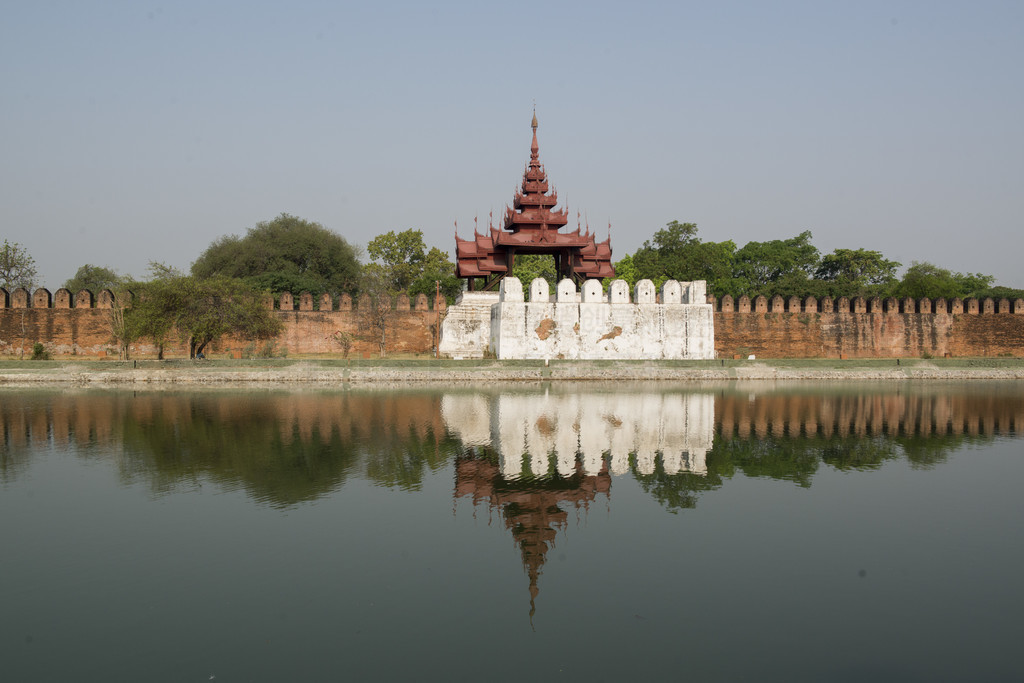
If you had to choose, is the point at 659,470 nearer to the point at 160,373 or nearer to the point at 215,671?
the point at 215,671

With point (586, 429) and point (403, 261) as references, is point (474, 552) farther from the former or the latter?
point (403, 261)

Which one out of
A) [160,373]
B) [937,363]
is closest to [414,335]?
[160,373]

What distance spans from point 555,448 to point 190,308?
1711cm

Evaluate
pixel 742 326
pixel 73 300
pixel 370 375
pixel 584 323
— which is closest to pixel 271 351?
pixel 370 375

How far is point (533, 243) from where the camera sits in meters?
26.1

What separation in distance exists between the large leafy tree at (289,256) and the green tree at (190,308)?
37.0ft

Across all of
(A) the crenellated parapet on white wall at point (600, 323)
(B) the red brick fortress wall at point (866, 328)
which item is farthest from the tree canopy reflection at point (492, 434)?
(B) the red brick fortress wall at point (866, 328)

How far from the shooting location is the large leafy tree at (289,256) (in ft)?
123

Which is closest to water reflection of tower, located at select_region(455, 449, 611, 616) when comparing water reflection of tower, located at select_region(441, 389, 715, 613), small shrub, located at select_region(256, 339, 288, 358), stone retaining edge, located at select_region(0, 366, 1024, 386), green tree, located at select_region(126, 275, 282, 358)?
water reflection of tower, located at select_region(441, 389, 715, 613)

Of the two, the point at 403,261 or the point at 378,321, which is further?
the point at 403,261

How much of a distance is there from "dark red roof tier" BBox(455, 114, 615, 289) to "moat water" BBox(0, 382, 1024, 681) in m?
14.6

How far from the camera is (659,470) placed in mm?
8984

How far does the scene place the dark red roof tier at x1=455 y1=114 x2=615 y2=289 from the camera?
26.3m

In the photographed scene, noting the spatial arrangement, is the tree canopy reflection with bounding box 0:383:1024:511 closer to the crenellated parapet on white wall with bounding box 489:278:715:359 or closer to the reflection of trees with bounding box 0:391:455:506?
Result: the reflection of trees with bounding box 0:391:455:506
